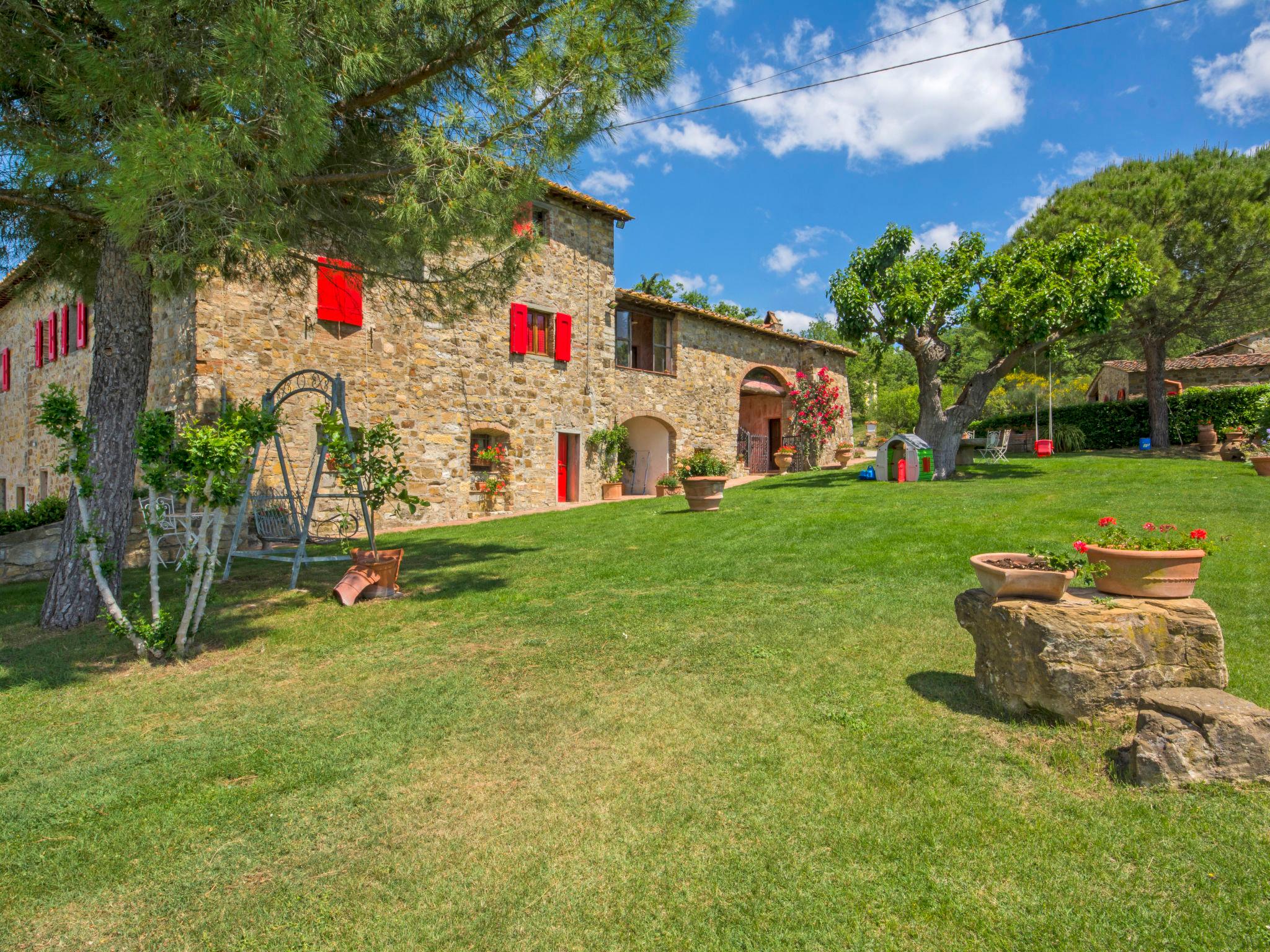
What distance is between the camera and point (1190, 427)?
1841cm

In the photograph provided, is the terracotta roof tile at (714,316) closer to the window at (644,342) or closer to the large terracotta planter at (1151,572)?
the window at (644,342)

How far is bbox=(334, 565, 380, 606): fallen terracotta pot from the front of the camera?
6.21 m

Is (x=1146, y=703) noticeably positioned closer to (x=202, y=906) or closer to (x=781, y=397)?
(x=202, y=906)

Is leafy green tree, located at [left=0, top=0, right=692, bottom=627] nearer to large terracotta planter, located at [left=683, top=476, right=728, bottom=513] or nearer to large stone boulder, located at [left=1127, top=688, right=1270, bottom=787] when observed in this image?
large stone boulder, located at [left=1127, top=688, right=1270, bottom=787]

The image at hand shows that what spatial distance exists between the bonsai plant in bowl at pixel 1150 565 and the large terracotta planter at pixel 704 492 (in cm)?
797

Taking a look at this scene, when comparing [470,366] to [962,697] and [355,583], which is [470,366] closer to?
[355,583]

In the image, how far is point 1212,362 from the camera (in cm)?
2312

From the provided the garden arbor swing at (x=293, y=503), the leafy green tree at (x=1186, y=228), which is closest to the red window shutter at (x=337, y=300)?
the garden arbor swing at (x=293, y=503)

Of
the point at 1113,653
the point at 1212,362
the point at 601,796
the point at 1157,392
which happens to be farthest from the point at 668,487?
the point at 1212,362

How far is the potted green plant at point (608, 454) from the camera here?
50.4 ft

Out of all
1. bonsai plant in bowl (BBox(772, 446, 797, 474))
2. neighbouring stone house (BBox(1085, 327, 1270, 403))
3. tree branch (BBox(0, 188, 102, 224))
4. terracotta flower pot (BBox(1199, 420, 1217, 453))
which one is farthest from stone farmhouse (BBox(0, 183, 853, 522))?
neighbouring stone house (BBox(1085, 327, 1270, 403))

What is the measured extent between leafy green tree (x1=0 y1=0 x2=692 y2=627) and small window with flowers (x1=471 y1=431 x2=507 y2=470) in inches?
282

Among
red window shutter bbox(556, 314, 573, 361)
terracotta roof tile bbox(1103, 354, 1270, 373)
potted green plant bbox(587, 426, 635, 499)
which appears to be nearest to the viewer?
red window shutter bbox(556, 314, 573, 361)

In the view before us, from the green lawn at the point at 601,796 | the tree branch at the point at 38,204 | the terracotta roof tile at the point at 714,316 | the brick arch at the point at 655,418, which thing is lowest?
the green lawn at the point at 601,796
